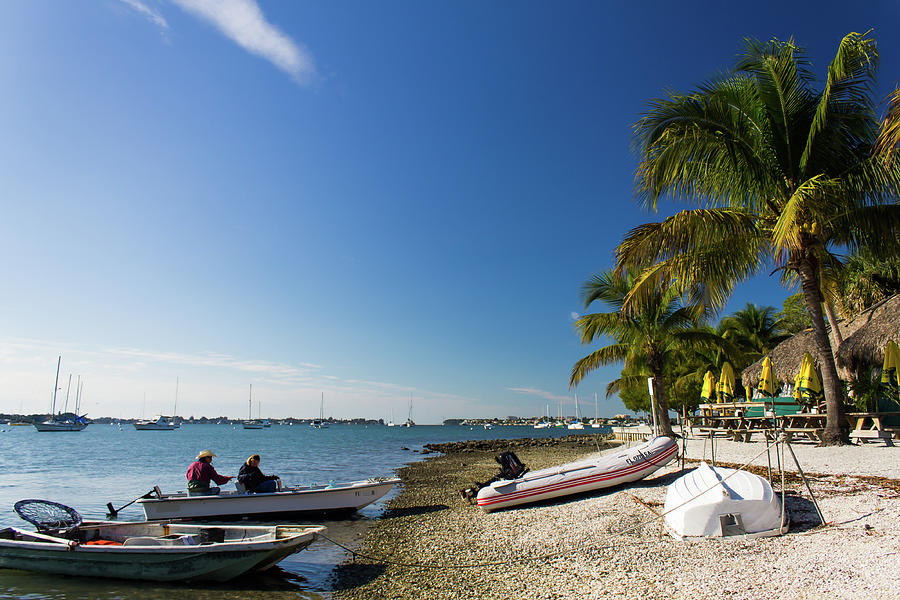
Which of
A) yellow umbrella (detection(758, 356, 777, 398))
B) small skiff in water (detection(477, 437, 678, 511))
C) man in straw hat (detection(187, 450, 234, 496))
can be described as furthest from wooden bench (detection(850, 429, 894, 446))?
man in straw hat (detection(187, 450, 234, 496))

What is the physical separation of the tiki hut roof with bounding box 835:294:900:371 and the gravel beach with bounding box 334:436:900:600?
14.3ft

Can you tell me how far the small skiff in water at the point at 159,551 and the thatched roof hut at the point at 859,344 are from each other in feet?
53.7

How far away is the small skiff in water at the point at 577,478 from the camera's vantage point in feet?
38.7

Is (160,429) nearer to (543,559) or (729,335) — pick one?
(729,335)

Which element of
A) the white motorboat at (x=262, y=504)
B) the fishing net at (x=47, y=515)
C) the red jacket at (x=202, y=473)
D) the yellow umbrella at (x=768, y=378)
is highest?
the yellow umbrella at (x=768, y=378)

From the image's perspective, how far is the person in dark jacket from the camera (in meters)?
12.7

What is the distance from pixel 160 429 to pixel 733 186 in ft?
449

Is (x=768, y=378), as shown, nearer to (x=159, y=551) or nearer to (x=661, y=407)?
(x=661, y=407)

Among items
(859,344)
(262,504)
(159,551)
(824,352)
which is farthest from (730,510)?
(859,344)

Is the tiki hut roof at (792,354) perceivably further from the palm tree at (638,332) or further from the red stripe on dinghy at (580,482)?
the red stripe on dinghy at (580,482)

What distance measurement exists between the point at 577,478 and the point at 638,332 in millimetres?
11621

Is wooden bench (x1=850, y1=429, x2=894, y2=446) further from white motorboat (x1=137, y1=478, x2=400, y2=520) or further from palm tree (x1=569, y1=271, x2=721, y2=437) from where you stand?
white motorboat (x1=137, y1=478, x2=400, y2=520)

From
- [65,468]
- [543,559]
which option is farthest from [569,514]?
[65,468]

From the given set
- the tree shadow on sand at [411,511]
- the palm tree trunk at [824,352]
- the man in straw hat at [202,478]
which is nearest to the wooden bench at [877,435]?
the palm tree trunk at [824,352]
